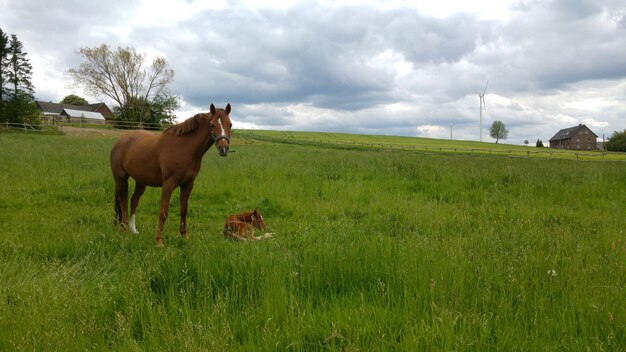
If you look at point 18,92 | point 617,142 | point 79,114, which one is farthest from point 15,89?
point 617,142

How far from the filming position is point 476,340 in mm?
2529

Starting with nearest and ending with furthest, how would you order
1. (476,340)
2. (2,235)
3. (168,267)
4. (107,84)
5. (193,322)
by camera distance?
(476,340) < (193,322) < (168,267) < (2,235) < (107,84)

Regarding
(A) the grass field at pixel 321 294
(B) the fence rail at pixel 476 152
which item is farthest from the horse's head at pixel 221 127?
(B) the fence rail at pixel 476 152

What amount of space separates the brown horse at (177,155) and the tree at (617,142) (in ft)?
383

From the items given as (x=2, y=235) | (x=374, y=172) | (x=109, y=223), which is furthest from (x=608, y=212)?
(x=2, y=235)

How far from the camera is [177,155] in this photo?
6.84m

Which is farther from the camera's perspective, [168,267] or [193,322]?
[168,267]

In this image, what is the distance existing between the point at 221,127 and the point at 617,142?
121 meters

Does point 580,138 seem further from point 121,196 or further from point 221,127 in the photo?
point 121,196

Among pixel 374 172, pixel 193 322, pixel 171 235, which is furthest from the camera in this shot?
pixel 374 172

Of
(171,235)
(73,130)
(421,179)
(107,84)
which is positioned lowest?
(171,235)

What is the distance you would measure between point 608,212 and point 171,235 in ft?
30.7

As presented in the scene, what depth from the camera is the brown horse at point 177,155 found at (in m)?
6.35

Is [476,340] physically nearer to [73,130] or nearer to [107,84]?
[73,130]
